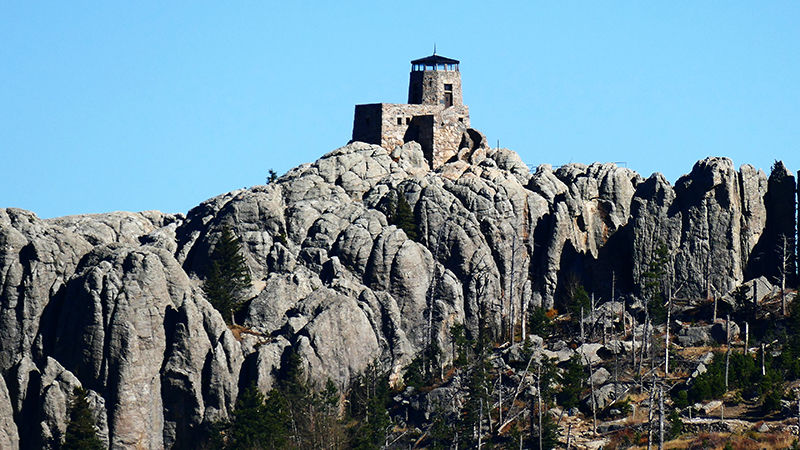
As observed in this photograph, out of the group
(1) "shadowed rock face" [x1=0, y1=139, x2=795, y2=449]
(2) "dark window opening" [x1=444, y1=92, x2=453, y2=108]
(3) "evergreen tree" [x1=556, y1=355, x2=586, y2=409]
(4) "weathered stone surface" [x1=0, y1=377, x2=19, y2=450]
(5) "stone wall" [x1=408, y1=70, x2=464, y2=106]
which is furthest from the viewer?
(2) "dark window opening" [x1=444, y1=92, x2=453, y2=108]

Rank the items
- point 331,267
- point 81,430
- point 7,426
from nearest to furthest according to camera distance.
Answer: point 81,430
point 7,426
point 331,267

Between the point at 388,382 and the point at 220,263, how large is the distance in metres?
19.7

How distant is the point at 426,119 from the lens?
175 m

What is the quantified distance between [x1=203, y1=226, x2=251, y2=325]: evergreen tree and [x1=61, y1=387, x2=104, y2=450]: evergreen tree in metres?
17.5

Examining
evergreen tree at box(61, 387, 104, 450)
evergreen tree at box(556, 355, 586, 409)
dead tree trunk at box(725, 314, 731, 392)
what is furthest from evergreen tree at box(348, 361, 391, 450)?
dead tree trunk at box(725, 314, 731, 392)

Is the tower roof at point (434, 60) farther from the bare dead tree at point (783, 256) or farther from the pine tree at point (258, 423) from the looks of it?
the pine tree at point (258, 423)

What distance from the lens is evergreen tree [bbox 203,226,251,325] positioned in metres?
146

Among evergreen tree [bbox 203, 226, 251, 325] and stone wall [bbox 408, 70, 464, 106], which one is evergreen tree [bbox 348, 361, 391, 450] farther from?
stone wall [bbox 408, 70, 464, 106]

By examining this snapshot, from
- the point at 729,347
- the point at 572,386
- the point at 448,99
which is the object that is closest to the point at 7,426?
the point at 572,386

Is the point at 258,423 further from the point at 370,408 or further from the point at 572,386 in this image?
the point at 572,386

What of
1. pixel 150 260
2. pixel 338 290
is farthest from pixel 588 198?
pixel 150 260

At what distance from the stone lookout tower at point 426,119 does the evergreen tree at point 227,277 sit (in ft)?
97.7

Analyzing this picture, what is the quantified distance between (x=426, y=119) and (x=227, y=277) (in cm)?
3707

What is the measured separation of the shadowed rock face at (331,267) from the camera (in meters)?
138
